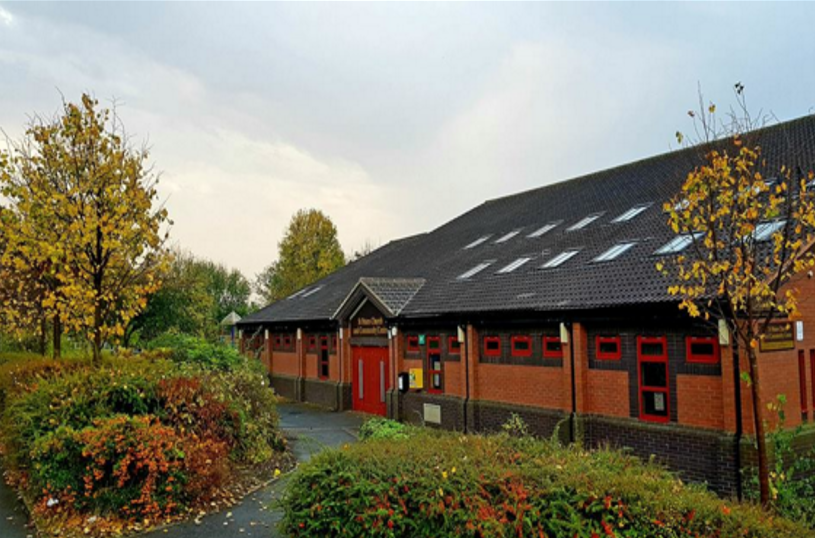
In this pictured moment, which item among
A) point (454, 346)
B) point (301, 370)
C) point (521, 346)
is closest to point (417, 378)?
point (454, 346)

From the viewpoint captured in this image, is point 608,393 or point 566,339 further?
point 566,339

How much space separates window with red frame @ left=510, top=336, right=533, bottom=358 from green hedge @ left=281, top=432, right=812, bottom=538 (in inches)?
321

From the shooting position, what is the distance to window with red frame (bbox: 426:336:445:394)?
18.0 meters

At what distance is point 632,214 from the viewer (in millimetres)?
17688

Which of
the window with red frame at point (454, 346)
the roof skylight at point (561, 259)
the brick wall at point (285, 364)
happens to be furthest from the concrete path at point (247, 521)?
the brick wall at point (285, 364)

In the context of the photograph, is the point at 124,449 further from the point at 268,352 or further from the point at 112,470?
the point at 268,352

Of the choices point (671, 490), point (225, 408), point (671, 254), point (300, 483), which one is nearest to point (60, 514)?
point (225, 408)

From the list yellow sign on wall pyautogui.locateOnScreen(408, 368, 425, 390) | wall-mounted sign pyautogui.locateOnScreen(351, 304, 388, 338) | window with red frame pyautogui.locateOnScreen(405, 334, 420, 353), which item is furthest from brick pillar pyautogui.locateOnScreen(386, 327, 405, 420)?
wall-mounted sign pyautogui.locateOnScreen(351, 304, 388, 338)

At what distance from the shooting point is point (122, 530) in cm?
816

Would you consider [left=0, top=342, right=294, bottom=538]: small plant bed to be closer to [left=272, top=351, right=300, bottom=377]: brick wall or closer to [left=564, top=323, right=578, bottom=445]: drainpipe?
[left=564, top=323, right=578, bottom=445]: drainpipe

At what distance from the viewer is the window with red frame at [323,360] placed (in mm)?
24203

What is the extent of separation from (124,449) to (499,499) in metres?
5.28

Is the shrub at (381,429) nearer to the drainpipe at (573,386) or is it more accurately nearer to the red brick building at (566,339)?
the drainpipe at (573,386)

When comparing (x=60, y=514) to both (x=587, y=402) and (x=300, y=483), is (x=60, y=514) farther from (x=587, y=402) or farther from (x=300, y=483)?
(x=587, y=402)
